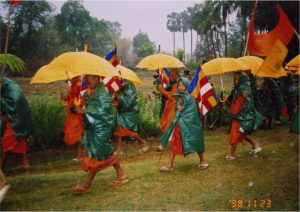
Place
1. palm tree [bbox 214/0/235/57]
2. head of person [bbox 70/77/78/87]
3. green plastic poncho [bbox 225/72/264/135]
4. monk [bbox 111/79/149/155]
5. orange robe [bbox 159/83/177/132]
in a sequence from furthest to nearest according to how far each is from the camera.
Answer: palm tree [bbox 214/0/235/57] < monk [bbox 111/79/149/155] < orange robe [bbox 159/83/177/132] < head of person [bbox 70/77/78/87] < green plastic poncho [bbox 225/72/264/135]

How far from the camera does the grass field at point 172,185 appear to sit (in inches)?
128

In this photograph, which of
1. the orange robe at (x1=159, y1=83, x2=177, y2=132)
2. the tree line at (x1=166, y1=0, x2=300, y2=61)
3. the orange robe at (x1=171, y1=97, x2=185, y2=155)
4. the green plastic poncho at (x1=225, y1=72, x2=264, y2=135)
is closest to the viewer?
the orange robe at (x1=171, y1=97, x2=185, y2=155)

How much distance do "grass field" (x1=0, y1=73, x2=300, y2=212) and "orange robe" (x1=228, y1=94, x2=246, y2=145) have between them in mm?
448

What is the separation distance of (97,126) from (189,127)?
175cm

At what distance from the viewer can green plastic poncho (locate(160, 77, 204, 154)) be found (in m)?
4.37

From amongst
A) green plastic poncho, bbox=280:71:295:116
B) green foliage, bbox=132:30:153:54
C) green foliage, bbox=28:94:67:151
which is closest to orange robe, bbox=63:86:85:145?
green foliage, bbox=28:94:67:151

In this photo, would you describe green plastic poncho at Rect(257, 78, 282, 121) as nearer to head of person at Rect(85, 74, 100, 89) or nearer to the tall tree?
head of person at Rect(85, 74, 100, 89)

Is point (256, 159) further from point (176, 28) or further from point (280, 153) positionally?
point (176, 28)

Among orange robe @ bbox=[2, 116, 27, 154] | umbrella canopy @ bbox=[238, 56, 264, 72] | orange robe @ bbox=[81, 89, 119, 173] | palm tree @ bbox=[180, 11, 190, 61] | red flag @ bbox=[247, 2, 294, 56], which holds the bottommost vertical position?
orange robe @ bbox=[81, 89, 119, 173]

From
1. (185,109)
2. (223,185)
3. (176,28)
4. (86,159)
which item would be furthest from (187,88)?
(176,28)

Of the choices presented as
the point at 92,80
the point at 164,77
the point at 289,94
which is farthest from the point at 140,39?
the point at 92,80

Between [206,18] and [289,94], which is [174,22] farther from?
[289,94]

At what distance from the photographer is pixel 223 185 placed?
384cm

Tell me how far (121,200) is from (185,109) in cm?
200
